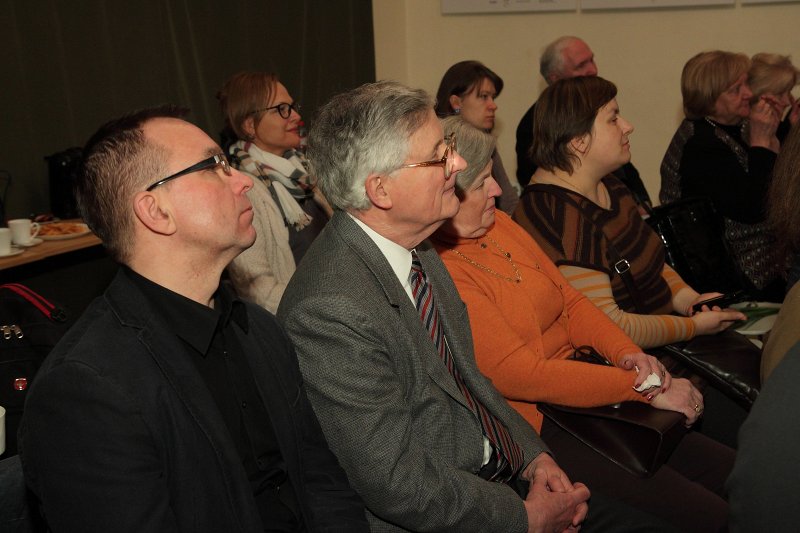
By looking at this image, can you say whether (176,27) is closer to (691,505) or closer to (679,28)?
(679,28)

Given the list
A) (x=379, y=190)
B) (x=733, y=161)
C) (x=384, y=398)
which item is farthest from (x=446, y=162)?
(x=733, y=161)

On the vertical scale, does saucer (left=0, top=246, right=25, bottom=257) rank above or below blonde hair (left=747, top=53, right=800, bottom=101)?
below

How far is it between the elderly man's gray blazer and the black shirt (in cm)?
13

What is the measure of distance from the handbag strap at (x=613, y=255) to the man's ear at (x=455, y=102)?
1719 millimetres

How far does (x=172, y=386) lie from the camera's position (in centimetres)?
127

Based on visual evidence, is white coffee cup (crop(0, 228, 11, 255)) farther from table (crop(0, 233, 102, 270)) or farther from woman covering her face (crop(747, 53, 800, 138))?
woman covering her face (crop(747, 53, 800, 138))

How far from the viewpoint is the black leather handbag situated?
1.81 metres

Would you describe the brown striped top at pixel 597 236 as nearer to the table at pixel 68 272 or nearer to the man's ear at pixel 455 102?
the man's ear at pixel 455 102

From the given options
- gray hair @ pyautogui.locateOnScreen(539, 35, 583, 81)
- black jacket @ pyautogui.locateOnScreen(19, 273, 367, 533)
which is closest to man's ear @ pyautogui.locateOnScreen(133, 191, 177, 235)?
black jacket @ pyautogui.locateOnScreen(19, 273, 367, 533)

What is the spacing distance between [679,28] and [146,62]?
11.3 feet

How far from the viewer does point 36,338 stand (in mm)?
1848

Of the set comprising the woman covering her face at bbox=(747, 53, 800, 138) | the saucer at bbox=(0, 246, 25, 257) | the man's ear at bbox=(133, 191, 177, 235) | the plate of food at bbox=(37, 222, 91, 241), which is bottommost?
the plate of food at bbox=(37, 222, 91, 241)

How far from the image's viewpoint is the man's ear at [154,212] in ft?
4.46

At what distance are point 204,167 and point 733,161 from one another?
2621 mm
